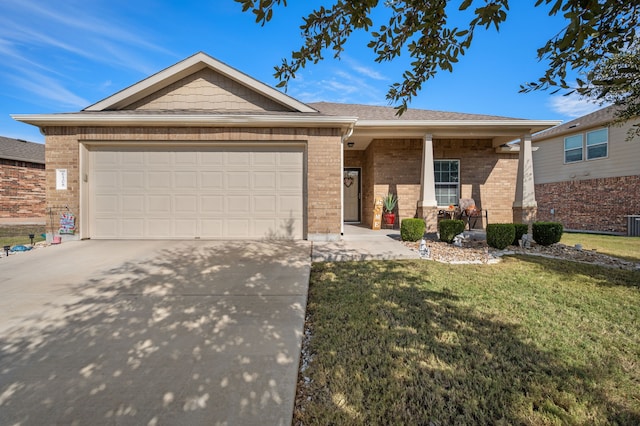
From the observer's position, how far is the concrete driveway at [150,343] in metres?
1.82

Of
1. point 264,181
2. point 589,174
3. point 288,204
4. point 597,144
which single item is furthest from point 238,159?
point 597,144

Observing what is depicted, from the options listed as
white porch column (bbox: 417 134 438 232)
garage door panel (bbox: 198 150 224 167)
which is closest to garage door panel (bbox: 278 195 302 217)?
garage door panel (bbox: 198 150 224 167)

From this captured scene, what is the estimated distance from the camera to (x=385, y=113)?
34.4ft

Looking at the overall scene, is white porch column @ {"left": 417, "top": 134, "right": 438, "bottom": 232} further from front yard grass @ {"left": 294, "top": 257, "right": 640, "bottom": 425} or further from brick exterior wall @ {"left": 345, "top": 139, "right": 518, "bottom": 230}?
front yard grass @ {"left": 294, "top": 257, "right": 640, "bottom": 425}

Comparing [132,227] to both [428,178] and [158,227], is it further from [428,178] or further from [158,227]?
[428,178]

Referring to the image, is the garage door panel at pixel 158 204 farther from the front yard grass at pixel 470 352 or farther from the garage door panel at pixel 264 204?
the front yard grass at pixel 470 352

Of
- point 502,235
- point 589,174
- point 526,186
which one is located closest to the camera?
point 502,235

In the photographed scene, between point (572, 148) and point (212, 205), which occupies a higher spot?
point (572, 148)

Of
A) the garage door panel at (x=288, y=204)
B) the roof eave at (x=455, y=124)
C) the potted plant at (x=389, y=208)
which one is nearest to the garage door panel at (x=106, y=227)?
the garage door panel at (x=288, y=204)

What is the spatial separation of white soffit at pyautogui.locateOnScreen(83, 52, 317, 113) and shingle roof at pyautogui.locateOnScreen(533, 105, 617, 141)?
555 inches

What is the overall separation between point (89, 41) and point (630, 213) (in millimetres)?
20799

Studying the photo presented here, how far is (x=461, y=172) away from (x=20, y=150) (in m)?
22.3

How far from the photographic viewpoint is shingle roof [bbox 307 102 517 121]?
31.7 feet

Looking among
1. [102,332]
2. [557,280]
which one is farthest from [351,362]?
[557,280]
